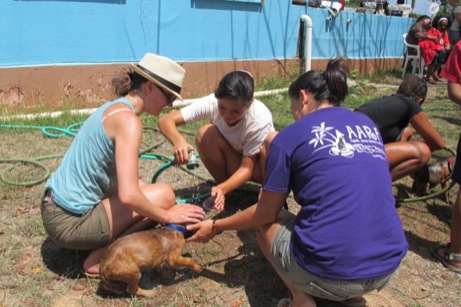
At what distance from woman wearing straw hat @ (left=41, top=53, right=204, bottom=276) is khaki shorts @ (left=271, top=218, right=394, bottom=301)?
0.63m

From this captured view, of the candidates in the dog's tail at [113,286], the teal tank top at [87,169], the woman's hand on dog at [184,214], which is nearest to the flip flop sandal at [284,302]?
the woman's hand on dog at [184,214]

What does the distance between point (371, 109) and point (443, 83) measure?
1027 cm

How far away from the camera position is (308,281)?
2.22 m

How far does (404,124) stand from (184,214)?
7.33ft

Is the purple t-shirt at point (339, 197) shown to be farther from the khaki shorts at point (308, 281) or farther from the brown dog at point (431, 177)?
the brown dog at point (431, 177)

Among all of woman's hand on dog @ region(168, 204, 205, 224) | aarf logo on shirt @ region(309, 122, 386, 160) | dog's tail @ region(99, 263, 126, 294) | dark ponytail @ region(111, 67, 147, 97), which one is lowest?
dog's tail @ region(99, 263, 126, 294)

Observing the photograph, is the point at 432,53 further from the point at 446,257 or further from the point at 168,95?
the point at 168,95

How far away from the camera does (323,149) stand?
2102 mm

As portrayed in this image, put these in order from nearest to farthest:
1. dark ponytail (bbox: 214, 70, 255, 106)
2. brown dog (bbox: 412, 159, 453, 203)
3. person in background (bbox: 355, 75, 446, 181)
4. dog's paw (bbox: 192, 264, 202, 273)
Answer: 1. dog's paw (bbox: 192, 264, 202, 273)
2. dark ponytail (bbox: 214, 70, 255, 106)
3. person in background (bbox: 355, 75, 446, 181)
4. brown dog (bbox: 412, 159, 453, 203)

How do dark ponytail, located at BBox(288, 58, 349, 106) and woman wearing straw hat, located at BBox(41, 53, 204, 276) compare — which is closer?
dark ponytail, located at BBox(288, 58, 349, 106)

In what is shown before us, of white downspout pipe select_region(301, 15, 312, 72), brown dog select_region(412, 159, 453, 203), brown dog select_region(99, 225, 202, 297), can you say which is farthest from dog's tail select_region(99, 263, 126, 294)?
white downspout pipe select_region(301, 15, 312, 72)

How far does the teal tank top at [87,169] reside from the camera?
2588 millimetres

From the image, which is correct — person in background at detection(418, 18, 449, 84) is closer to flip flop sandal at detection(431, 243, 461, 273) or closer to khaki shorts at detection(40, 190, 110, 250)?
flip flop sandal at detection(431, 243, 461, 273)

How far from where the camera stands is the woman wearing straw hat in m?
2.57
